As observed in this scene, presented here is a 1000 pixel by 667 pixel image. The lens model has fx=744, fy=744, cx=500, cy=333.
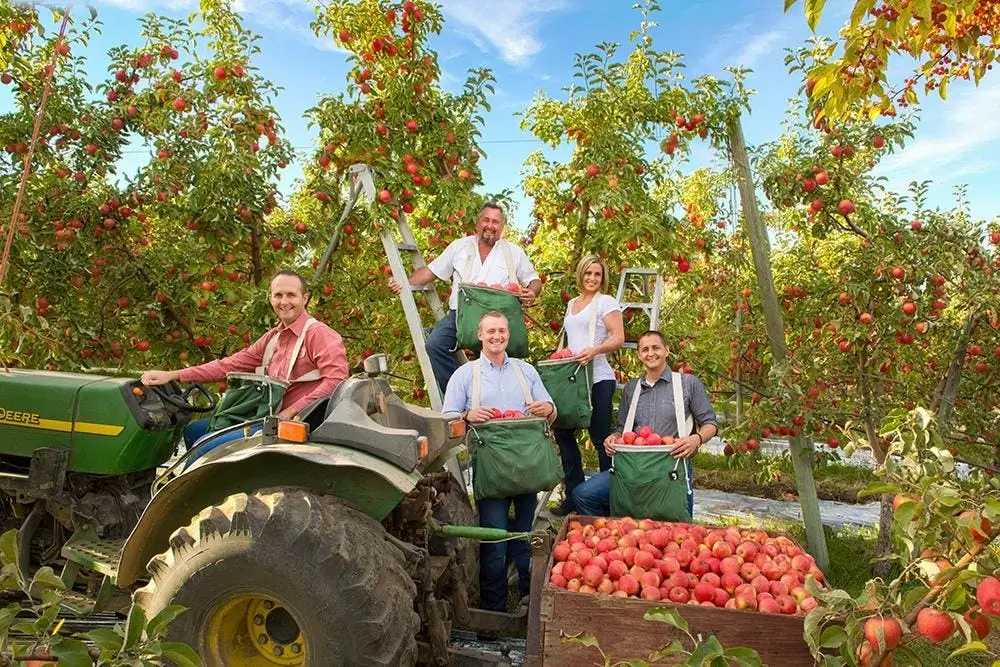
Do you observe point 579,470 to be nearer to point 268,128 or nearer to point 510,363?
point 510,363

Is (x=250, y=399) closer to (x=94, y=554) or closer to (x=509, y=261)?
(x=94, y=554)

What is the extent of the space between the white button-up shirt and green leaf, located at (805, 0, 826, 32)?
7.77 ft

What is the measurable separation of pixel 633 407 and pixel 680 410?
0.26 metres

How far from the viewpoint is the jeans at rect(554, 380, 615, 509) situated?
4714 mm

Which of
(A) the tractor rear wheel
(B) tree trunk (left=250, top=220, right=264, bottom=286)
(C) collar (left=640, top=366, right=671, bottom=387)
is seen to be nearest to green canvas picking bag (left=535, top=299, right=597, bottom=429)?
(C) collar (left=640, top=366, right=671, bottom=387)

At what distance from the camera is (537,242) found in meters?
6.11

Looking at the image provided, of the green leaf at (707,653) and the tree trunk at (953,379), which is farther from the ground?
the tree trunk at (953,379)

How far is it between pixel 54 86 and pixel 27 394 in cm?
397

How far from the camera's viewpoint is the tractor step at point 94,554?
3.08 m

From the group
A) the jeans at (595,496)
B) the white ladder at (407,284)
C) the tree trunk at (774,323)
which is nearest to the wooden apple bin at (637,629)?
the jeans at (595,496)

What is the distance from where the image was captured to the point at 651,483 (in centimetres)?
371

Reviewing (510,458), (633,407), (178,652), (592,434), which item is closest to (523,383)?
(510,458)

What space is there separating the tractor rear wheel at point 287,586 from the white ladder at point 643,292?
276cm

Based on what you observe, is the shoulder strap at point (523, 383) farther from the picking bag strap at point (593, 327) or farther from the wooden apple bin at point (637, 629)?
the wooden apple bin at point (637, 629)
